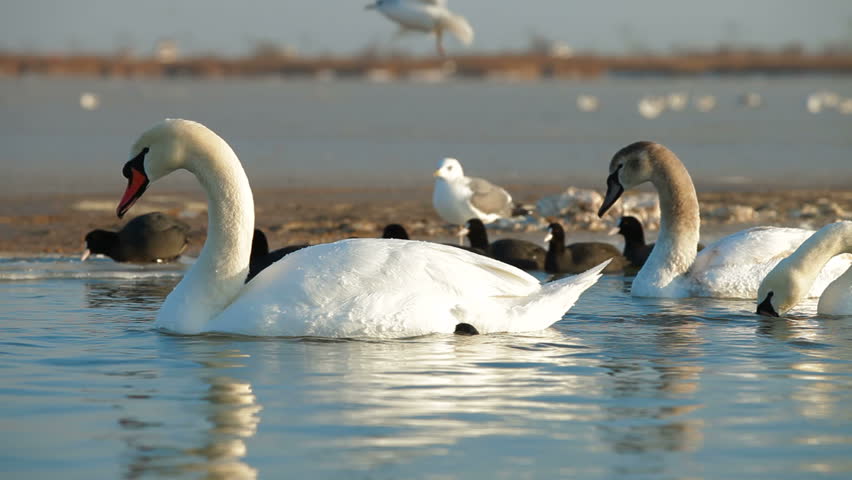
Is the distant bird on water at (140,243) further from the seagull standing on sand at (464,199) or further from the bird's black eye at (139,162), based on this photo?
the bird's black eye at (139,162)

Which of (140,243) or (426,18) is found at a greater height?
(426,18)

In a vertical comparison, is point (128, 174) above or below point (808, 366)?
above

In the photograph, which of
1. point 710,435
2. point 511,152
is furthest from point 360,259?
point 511,152

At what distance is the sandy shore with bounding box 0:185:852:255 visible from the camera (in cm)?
1266

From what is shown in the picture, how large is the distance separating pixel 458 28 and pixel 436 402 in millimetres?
12671

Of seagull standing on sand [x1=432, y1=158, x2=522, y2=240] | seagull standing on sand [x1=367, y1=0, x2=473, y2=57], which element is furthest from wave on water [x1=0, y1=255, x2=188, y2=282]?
seagull standing on sand [x1=367, y1=0, x2=473, y2=57]

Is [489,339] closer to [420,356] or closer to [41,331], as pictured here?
[420,356]

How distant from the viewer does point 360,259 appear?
22.9ft

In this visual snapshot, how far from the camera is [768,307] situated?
7.95m

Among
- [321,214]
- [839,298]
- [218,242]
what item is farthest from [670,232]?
[321,214]

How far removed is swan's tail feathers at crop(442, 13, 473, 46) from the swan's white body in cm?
401

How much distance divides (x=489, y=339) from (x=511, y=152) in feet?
54.8

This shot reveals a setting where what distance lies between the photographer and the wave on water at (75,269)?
9992 millimetres

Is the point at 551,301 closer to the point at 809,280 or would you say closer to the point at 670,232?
the point at 809,280
